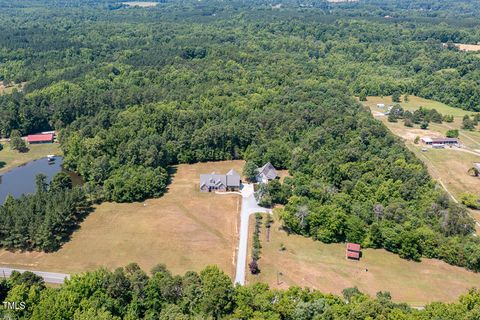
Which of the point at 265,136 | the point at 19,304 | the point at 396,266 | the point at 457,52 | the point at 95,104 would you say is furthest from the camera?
the point at 457,52

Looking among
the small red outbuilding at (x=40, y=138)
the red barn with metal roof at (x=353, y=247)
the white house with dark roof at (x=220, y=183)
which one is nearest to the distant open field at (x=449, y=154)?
the red barn with metal roof at (x=353, y=247)

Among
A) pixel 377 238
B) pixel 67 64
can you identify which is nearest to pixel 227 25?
pixel 67 64

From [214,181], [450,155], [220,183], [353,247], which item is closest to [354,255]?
[353,247]

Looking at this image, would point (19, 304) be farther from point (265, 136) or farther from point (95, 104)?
point (95, 104)

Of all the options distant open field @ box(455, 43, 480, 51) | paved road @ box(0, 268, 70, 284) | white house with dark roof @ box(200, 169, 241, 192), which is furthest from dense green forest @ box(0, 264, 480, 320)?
distant open field @ box(455, 43, 480, 51)

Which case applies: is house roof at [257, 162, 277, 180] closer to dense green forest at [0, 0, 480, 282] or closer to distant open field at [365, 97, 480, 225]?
dense green forest at [0, 0, 480, 282]

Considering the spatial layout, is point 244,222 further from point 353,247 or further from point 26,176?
point 26,176
